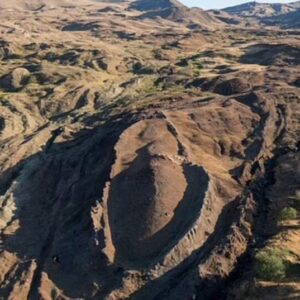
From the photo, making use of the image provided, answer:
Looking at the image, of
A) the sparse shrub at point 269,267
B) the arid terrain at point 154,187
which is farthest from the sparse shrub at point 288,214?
the sparse shrub at point 269,267

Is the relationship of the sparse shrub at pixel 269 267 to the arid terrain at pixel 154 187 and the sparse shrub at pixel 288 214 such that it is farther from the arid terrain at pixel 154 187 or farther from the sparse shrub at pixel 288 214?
the sparse shrub at pixel 288 214

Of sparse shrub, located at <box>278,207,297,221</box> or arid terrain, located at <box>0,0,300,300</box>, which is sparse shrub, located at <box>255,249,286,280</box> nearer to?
arid terrain, located at <box>0,0,300,300</box>

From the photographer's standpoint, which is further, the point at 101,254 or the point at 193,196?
the point at 193,196

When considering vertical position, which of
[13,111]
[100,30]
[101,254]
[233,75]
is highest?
[101,254]

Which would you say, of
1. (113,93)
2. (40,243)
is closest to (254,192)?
(40,243)

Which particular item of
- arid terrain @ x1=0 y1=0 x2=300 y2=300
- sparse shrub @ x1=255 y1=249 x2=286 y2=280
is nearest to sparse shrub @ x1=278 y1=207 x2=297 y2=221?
arid terrain @ x1=0 y1=0 x2=300 y2=300

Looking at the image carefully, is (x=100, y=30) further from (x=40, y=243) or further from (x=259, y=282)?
(x=259, y=282)

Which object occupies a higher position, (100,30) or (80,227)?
(80,227)
